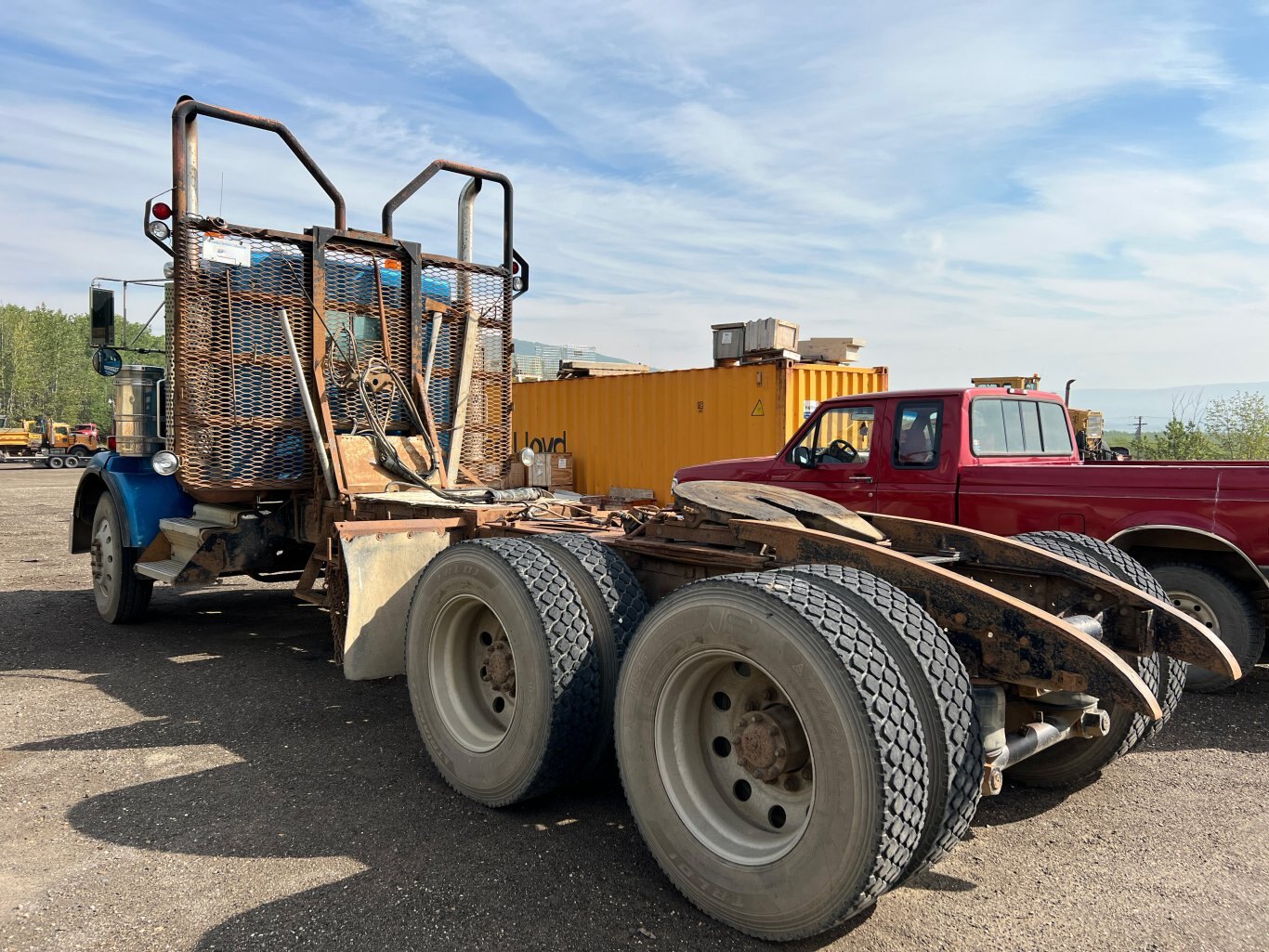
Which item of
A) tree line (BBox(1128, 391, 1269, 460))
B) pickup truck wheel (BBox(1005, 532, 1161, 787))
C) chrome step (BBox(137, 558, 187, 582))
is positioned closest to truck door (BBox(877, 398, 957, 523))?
pickup truck wheel (BBox(1005, 532, 1161, 787))

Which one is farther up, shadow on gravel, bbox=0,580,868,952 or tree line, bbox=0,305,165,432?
tree line, bbox=0,305,165,432

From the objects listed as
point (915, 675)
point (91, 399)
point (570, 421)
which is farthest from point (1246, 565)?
point (91, 399)

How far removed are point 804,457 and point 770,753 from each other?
4.69 metres

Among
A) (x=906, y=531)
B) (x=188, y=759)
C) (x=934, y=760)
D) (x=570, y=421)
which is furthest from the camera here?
(x=570, y=421)

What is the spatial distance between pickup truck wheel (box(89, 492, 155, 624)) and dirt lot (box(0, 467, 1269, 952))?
1.74 meters

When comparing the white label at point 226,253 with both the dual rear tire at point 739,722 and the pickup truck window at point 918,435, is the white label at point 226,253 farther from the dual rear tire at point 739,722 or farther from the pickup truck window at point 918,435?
the pickup truck window at point 918,435

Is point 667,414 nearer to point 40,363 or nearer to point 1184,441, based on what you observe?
point 1184,441

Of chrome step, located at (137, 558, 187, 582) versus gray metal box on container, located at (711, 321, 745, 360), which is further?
gray metal box on container, located at (711, 321, 745, 360)

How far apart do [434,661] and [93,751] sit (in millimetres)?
1812

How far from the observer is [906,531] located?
3.94 meters

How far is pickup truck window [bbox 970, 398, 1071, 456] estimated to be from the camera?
655 cm

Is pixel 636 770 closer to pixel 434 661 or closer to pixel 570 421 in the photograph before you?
pixel 434 661

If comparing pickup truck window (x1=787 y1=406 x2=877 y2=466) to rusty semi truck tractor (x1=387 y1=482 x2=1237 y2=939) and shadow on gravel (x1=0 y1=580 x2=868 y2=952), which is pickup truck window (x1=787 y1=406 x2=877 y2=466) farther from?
shadow on gravel (x1=0 y1=580 x2=868 y2=952)

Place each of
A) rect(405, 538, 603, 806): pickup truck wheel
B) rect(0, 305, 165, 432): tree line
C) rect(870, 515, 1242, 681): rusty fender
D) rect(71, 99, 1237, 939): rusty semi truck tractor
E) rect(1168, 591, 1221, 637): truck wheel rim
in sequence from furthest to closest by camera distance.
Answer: rect(0, 305, 165, 432): tree line < rect(1168, 591, 1221, 637): truck wheel rim < rect(405, 538, 603, 806): pickup truck wheel < rect(870, 515, 1242, 681): rusty fender < rect(71, 99, 1237, 939): rusty semi truck tractor
